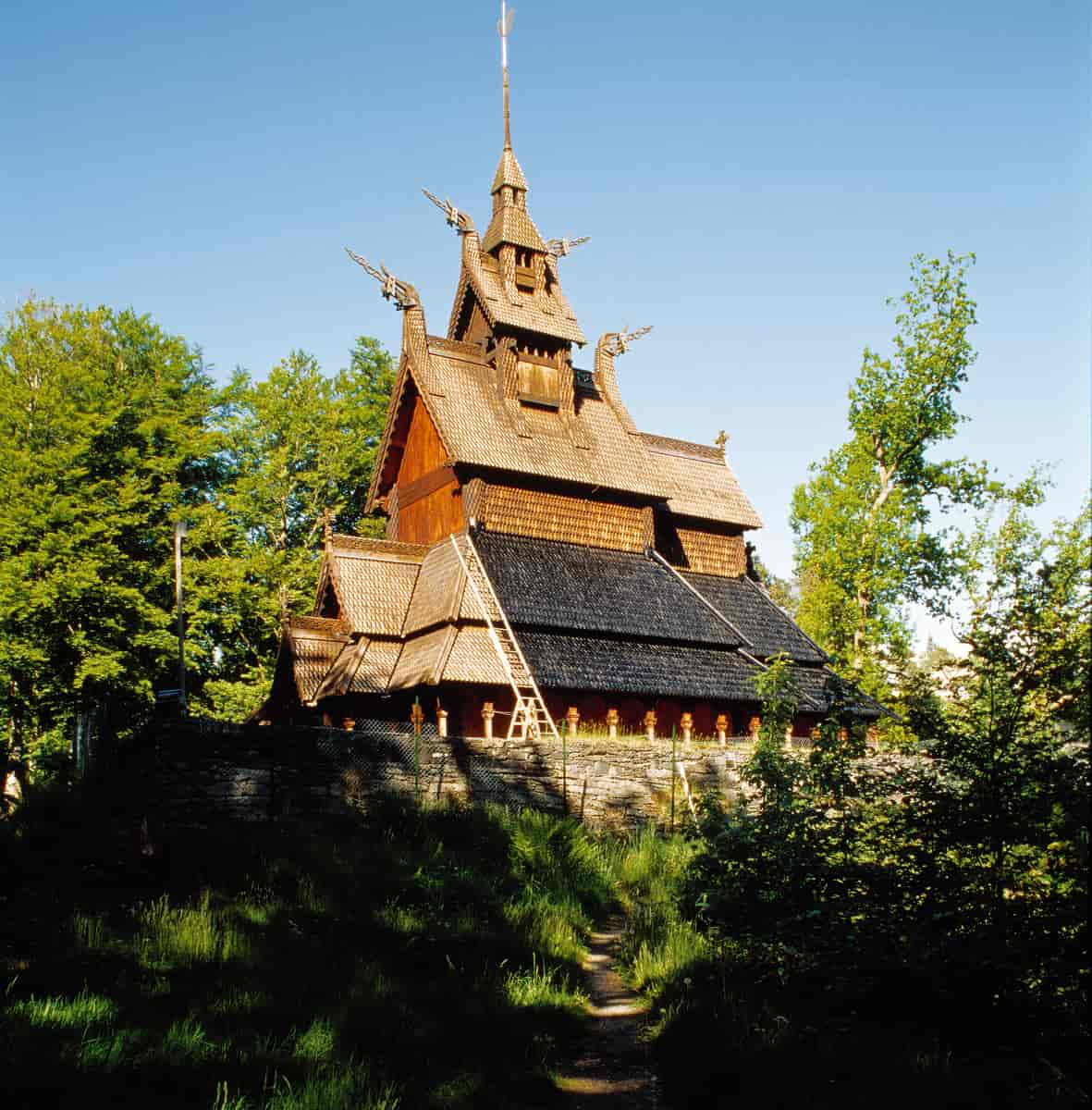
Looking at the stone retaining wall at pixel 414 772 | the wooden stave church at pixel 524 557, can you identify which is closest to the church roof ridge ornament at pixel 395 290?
the wooden stave church at pixel 524 557

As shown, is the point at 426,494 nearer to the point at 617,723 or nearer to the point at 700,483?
the point at 617,723

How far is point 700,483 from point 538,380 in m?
7.53

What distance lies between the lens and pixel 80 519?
38.4 m

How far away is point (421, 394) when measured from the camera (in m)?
29.5

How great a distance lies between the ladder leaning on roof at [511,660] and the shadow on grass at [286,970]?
770 cm

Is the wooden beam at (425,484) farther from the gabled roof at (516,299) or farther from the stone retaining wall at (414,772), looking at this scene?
Answer: the stone retaining wall at (414,772)

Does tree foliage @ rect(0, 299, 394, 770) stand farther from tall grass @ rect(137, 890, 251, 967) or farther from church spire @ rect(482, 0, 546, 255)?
tall grass @ rect(137, 890, 251, 967)

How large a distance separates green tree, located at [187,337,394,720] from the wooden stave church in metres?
10.2

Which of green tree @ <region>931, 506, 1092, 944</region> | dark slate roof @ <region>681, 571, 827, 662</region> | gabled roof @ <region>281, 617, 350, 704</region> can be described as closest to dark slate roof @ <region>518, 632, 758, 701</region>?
dark slate roof @ <region>681, 571, 827, 662</region>

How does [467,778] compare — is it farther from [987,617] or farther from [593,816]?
[987,617]

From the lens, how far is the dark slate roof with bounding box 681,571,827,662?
30781 millimetres

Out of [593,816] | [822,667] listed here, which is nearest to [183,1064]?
[593,816]

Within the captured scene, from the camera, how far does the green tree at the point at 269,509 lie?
40844 millimetres

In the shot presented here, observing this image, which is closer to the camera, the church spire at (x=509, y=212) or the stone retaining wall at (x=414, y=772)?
the stone retaining wall at (x=414, y=772)
